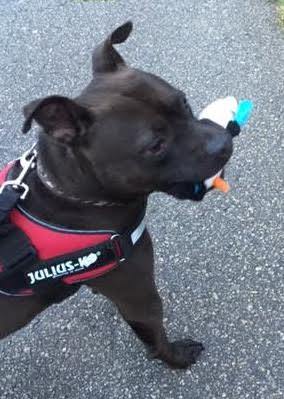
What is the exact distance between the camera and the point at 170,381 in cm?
300

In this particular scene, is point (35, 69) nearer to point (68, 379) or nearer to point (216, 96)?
point (216, 96)

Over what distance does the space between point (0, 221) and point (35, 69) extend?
2859mm

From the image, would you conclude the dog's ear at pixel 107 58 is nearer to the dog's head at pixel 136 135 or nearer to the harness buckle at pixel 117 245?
the dog's head at pixel 136 135

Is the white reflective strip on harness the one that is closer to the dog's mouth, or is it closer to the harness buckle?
the harness buckle

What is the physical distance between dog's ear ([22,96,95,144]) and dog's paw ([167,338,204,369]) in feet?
4.00

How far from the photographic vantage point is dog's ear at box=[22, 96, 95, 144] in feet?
6.81

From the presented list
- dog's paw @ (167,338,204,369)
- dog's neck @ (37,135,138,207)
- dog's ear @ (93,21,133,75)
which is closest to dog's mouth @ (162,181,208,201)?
dog's neck @ (37,135,138,207)

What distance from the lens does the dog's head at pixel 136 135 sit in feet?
7.09

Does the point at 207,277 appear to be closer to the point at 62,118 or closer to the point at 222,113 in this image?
the point at 222,113

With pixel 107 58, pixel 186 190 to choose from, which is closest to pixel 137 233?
pixel 186 190

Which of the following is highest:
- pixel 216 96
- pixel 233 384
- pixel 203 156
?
pixel 203 156

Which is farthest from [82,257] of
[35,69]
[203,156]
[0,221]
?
[35,69]

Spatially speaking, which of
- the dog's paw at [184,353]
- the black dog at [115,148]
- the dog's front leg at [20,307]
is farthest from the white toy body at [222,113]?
the dog's paw at [184,353]

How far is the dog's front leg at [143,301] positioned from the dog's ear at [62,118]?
1.80ft
